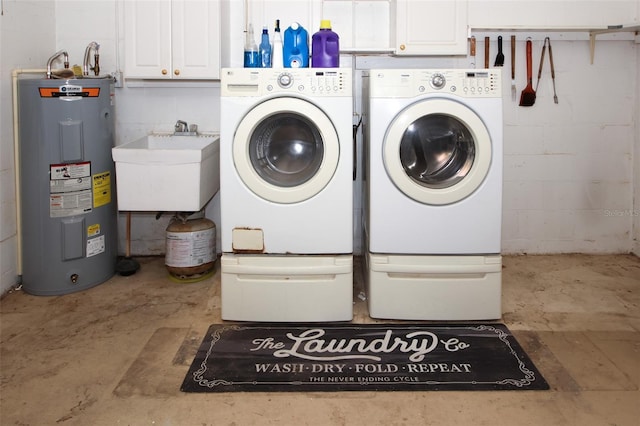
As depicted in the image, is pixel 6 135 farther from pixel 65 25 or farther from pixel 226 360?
pixel 226 360

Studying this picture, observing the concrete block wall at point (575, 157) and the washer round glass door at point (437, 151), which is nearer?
the washer round glass door at point (437, 151)

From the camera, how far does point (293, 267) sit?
2.63m

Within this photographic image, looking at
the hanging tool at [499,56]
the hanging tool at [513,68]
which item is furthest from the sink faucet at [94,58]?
the hanging tool at [513,68]

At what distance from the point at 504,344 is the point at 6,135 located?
8.99ft

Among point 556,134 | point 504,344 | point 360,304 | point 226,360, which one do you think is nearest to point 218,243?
point 360,304

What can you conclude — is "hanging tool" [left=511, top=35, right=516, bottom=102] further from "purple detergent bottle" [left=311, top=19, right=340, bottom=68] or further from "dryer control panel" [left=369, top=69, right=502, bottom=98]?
"purple detergent bottle" [left=311, top=19, right=340, bottom=68]

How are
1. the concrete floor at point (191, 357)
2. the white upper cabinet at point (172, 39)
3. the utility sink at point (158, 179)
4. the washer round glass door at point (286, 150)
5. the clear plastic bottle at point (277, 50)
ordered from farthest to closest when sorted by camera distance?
the clear plastic bottle at point (277, 50) → the white upper cabinet at point (172, 39) → the utility sink at point (158, 179) → the washer round glass door at point (286, 150) → the concrete floor at point (191, 357)

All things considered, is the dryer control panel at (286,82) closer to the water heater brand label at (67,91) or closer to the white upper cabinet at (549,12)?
the water heater brand label at (67,91)

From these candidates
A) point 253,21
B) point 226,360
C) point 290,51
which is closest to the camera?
point 226,360

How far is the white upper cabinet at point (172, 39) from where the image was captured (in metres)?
3.27

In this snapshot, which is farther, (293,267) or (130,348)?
(293,267)

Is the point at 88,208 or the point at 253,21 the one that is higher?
the point at 253,21

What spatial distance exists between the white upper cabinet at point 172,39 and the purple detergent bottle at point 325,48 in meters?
0.65

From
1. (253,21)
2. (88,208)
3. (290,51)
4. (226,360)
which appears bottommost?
(226,360)
